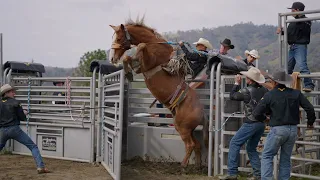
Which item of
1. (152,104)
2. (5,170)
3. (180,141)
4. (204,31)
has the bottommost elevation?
(5,170)

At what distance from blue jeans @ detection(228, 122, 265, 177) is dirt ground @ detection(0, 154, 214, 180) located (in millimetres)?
825

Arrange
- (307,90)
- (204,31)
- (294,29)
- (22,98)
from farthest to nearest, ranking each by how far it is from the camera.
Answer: (204,31), (22,98), (294,29), (307,90)

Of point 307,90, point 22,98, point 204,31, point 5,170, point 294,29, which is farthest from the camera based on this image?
point 204,31

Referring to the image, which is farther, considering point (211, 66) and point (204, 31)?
point (204, 31)

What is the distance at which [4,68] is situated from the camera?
11.4 meters

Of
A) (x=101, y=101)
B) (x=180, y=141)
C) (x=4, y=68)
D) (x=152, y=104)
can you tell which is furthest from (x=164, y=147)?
(x=4, y=68)

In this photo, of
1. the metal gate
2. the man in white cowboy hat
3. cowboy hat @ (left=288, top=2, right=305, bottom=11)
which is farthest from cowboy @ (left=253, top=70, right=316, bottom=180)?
the man in white cowboy hat

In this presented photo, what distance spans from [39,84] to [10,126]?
2.83 m

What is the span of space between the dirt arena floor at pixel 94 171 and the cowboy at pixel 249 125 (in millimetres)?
651

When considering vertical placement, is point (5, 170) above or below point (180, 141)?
below

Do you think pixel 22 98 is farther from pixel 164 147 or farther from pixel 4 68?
pixel 164 147

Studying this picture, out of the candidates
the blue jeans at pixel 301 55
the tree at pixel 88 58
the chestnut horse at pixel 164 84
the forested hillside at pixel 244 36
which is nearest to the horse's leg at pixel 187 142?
the chestnut horse at pixel 164 84

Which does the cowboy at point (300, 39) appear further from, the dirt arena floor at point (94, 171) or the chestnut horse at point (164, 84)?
the dirt arena floor at point (94, 171)

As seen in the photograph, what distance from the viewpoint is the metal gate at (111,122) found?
23.3 feet
